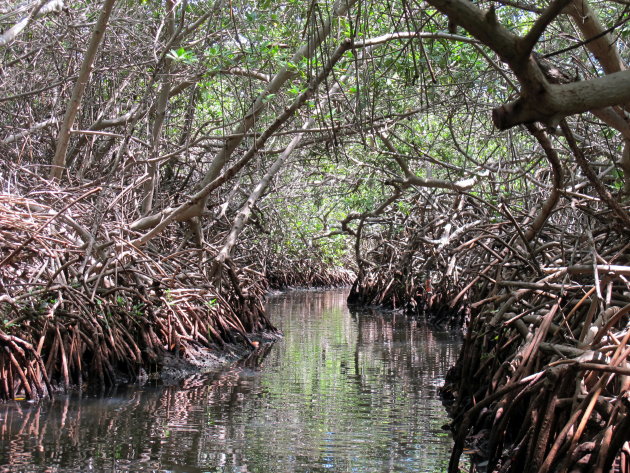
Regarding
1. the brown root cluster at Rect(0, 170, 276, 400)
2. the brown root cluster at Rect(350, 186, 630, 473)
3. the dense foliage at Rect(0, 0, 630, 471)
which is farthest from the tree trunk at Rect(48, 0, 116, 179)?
the brown root cluster at Rect(350, 186, 630, 473)

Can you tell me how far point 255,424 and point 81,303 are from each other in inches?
73.9

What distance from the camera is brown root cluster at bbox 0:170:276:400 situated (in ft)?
18.8

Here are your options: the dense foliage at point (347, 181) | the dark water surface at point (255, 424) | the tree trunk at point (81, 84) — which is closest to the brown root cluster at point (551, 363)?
the dense foliage at point (347, 181)

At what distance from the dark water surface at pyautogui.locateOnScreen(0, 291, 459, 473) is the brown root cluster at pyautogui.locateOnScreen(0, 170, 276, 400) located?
322mm

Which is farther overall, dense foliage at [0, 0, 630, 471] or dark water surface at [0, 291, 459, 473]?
dark water surface at [0, 291, 459, 473]

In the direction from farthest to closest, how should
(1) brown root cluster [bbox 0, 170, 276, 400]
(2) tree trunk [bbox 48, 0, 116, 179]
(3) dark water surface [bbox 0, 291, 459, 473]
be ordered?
(2) tree trunk [bbox 48, 0, 116, 179]
(1) brown root cluster [bbox 0, 170, 276, 400]
(3) dark water surface [bbox 0, 291, 459, 473]

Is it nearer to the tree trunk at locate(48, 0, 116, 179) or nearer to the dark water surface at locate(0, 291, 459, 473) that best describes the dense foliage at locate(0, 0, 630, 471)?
the tree trunk at locate(48, 0, 116, 179)

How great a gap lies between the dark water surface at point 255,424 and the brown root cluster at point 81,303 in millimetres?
322

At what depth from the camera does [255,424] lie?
5215mm

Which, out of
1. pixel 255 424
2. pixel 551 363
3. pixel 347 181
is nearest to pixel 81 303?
pixel 255 424

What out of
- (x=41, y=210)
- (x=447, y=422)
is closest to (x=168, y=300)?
(x=41, y=210)

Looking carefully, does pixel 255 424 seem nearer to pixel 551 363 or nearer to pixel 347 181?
pixel 551 363

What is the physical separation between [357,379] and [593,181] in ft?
12.7

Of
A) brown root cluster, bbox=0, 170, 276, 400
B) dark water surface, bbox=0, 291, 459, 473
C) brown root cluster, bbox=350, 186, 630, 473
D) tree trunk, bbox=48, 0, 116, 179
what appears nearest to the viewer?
brown root cluster, bbox=350, 186, 630, 473
